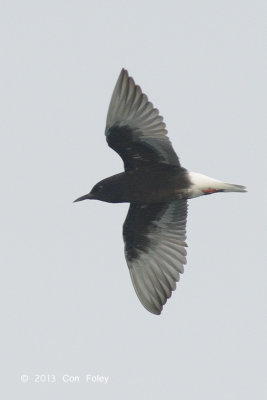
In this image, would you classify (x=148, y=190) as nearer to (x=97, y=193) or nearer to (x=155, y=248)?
(x=97, y=193)

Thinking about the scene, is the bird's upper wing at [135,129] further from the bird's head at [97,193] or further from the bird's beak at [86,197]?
the bird's beak at [86,197]

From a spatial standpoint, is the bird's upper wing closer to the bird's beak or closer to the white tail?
the white tail

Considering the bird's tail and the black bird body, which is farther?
the black bird body

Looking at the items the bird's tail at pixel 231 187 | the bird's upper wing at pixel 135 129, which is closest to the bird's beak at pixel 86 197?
the bird's upper wing at pixel 135 129

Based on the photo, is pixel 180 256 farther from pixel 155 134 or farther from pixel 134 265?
pixel 155 134

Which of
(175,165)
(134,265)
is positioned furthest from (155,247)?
(175,165)

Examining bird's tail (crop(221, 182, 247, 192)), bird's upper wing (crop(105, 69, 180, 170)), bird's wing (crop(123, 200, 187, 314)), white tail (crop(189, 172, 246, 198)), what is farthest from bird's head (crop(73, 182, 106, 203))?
bird's tail (crop(221, 182, 247, 192))

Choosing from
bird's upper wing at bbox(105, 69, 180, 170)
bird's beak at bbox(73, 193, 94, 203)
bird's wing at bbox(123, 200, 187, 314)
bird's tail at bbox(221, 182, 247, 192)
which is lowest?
bird's wing at bbox(123, 200, 187, 314)
